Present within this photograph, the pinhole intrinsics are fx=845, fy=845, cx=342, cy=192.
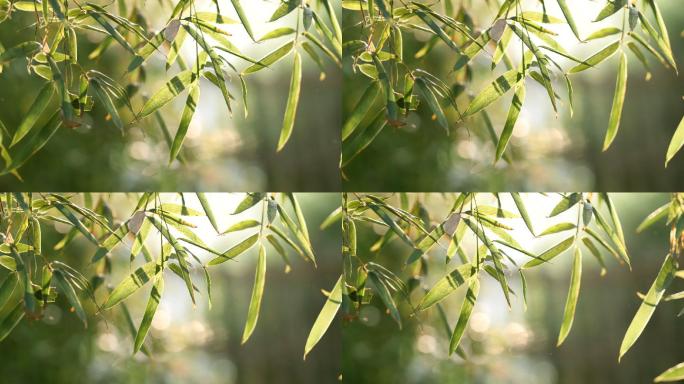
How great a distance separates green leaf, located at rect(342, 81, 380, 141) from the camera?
80.1 inches

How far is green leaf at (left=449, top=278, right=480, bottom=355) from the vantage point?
2.03 meters

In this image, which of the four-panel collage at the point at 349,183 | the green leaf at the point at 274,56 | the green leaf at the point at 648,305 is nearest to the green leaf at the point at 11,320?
the four-panel collage at the point at 349,183

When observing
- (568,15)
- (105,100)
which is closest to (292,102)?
(105,100)

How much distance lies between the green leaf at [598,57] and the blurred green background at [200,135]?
58cm

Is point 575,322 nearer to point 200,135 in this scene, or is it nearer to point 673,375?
point 673,375

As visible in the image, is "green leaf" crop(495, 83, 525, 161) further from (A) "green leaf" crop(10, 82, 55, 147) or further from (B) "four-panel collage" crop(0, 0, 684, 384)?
(A) "green leaf" crop(10, 82, 55, 147)

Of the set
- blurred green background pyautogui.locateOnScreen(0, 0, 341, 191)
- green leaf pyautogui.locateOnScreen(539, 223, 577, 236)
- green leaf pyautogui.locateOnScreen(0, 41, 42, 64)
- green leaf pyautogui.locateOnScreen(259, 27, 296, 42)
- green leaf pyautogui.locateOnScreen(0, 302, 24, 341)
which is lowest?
green leaf pyautogui.locateOnScreen(0, 302, 24, 341)

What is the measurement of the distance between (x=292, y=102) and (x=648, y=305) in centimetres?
98

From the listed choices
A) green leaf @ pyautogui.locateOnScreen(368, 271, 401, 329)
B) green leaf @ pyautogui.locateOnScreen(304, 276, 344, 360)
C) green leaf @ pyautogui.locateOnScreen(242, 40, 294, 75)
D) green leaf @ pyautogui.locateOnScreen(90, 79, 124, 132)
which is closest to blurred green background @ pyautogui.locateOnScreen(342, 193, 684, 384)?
green leaf @ pyautogui.locateOnScreen(368, 271, 401, 329)

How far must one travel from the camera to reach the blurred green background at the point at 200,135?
202 cm

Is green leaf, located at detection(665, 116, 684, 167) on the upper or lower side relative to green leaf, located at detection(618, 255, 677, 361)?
upper

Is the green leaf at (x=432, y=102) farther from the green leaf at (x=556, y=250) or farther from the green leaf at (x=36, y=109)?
the green leaf at (x=36, y=109)

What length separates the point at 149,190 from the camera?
2.03m

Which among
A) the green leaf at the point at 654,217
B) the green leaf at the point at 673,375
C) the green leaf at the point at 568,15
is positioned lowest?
the green leaf at the point at 673,375
